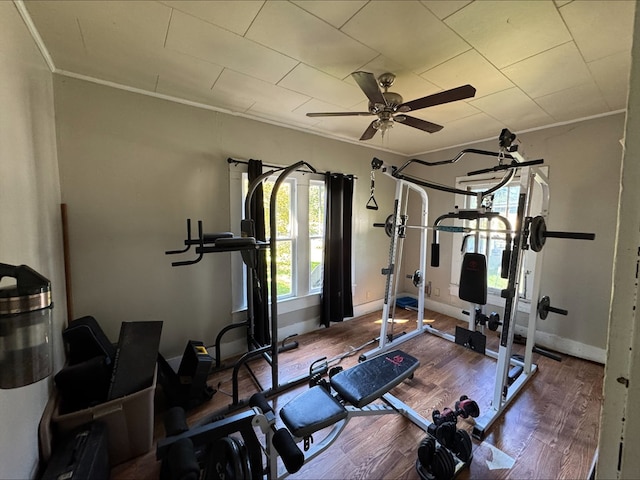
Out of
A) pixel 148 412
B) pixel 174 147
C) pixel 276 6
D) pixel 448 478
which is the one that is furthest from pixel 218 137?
pixel 448 478

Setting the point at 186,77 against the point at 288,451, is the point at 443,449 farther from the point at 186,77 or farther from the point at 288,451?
the point at 186,77

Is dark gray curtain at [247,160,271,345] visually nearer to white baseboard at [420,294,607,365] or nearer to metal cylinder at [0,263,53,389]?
metal cylinder at [0,263,53,389]

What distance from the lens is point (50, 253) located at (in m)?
1.68

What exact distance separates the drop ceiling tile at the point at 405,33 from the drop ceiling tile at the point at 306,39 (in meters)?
0.10

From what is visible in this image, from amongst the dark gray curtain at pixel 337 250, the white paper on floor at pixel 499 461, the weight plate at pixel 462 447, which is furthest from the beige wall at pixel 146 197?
the white paper on floor at pixel 499 461

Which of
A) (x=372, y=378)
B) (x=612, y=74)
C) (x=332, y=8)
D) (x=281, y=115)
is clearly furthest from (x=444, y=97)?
(x=372, y=378)

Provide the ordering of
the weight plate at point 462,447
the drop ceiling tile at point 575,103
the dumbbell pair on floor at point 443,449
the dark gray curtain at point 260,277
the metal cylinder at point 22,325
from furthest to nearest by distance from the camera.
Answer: the dark gray curtain at point 260,277 → the drop ceiling tile at point 575,103 → the weight plate at point 462,447 → the dumbbell pair on floor at point 443,449 → the metal cylinder at point 22,325

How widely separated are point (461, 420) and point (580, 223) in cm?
236

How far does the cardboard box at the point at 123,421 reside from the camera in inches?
59.4

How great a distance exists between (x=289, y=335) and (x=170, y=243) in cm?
170

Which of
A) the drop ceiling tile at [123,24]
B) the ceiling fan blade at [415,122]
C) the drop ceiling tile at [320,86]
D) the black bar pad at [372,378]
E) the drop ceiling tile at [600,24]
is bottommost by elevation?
the black bar pad at [372,378]

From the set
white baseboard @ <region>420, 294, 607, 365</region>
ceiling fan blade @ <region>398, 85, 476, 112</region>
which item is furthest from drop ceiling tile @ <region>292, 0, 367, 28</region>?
white baseboard @ <region>420, 294, 607, 365</region>

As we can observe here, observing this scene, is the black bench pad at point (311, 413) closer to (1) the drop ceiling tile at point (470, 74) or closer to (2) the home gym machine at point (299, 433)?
(2) the home gym machine at point (299, 433)

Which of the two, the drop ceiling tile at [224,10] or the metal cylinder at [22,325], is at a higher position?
the drop ceiling tile at [224,10]
